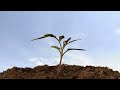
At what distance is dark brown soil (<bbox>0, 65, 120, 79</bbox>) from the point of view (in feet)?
4.84

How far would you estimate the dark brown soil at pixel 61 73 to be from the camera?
4.84ft

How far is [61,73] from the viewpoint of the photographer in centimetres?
153

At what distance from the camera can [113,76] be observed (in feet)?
4.86
